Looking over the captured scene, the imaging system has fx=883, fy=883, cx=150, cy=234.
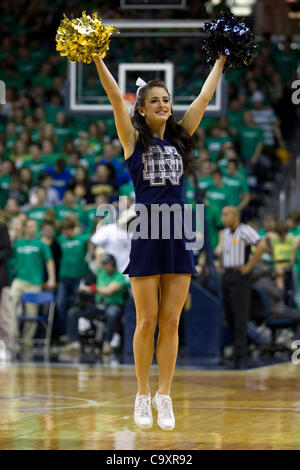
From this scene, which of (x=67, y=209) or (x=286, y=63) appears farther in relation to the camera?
(x=286, y=63)

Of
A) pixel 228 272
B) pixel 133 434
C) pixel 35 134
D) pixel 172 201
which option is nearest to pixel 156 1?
pixel 228 272

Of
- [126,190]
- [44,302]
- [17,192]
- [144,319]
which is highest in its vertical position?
[126,190]

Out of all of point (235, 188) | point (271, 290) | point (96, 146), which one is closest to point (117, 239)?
point (271, 290)

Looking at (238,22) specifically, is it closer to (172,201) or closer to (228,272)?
(172,201)

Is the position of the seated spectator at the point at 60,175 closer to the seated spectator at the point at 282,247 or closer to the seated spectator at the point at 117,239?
the seated spectator at the point at 117,239

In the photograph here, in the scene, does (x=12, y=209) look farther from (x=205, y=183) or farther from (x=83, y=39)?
(x=83, y=39)

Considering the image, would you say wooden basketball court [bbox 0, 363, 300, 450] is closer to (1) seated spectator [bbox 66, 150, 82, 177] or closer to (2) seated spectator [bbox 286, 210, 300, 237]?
(2) seated spectator [bbox 286, 210, 300, 237]

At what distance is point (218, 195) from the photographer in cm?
1465

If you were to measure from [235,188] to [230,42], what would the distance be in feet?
30.0

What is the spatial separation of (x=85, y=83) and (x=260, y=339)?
15.3ft

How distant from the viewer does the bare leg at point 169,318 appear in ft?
18.2

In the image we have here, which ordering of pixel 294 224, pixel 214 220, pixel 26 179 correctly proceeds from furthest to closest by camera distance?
pixel 26 179 < pixel 214 220 < pixel 294 224

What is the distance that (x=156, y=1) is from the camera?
1247cm

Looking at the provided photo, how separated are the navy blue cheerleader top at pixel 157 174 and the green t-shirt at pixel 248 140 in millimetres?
11461
